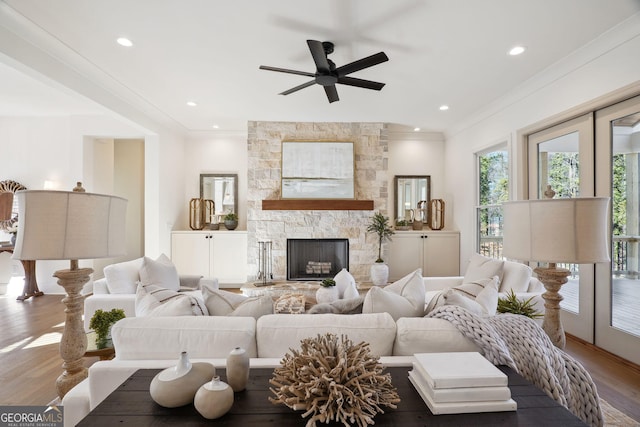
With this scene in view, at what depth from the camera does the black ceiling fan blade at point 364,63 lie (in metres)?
2.43

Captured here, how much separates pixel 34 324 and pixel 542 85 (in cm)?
614

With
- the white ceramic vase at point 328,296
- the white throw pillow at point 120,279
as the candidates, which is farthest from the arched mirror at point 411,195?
the white throw pillow at point 120,279

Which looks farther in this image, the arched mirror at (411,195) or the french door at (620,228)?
the arched mirror at (411,195)

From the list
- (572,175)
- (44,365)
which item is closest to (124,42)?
(44,365)

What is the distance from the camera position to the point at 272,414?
3.09 ft

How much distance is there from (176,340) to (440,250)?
16.0ft

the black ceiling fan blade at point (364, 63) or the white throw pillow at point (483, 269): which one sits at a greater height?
the black ceiling fan blade at point (364, 63)

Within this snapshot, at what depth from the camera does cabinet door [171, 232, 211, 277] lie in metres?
5.16

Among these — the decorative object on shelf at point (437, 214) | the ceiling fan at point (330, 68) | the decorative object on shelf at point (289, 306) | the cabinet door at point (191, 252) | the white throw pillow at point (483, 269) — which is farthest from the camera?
the decorative object on shelf at point (437, 214)

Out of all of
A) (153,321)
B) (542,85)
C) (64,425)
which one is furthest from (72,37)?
(542,85)

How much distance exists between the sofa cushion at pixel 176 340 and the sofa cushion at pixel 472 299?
0.96 m

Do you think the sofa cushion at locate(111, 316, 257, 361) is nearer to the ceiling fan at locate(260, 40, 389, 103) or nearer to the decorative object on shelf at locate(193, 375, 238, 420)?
the decorative object on shelf at locate(193, 375, 238, 420)

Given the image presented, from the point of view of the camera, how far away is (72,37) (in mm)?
2672

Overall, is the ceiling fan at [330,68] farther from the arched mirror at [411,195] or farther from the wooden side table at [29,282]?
the wooden side table at [29,282]
